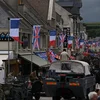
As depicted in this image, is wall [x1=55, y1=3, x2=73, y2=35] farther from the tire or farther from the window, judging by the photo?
the tire

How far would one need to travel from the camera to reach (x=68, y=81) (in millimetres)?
21219

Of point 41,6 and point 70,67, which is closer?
point 70,67

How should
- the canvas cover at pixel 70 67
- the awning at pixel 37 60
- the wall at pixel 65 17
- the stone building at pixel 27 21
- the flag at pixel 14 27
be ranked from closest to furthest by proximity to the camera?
the canvas cover at pixel 70 67, the flag at pixel 14 27, the stone building at pixel 27 21, the awning at pixel 37 60, the wall at pixel 65 17

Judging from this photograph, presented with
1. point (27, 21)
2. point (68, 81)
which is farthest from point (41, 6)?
point (68, 81)

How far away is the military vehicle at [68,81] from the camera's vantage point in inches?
825

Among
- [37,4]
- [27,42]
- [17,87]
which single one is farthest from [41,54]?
[17,87]

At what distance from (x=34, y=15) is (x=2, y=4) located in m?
11.2

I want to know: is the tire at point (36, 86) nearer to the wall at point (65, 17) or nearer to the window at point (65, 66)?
the window at point (65, 66)

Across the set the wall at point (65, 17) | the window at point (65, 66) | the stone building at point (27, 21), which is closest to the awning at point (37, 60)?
the stone building at point (27, 21)

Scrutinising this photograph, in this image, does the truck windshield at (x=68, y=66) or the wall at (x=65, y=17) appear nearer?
the truck windshield at (x=68, y=66)

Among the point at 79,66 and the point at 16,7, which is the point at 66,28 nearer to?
the point at 16,7

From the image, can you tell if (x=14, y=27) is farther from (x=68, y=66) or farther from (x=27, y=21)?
(x=27, y=21)

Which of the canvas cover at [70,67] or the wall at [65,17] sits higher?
the wall at [65,17]

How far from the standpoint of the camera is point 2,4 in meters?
38.8
